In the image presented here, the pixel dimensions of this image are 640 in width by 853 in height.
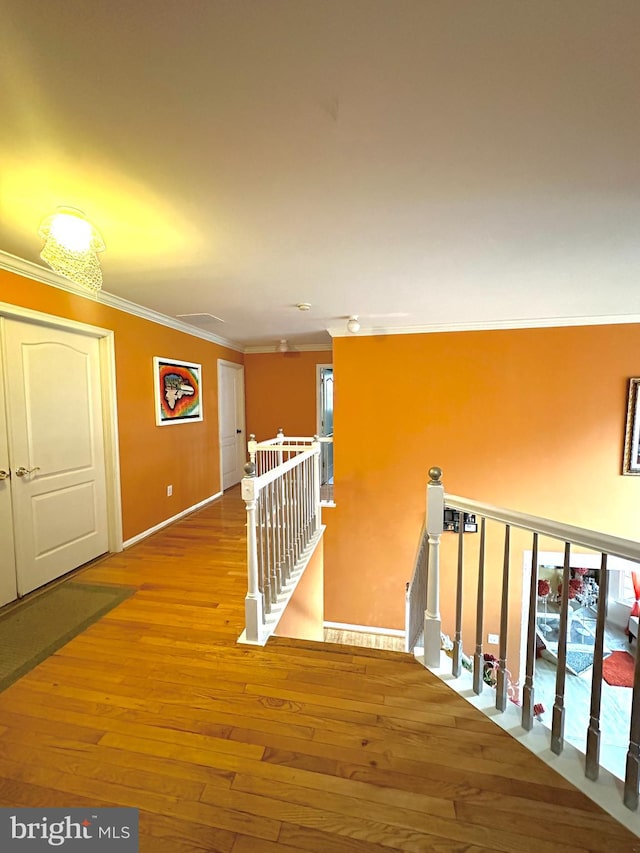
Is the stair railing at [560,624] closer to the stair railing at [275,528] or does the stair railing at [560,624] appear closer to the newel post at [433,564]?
the newel post at [433,564]

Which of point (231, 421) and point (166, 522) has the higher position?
point (231, 421)

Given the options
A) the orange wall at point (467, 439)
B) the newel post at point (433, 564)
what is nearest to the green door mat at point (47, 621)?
the newel post at point (433, 564)

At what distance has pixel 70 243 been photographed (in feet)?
5.34

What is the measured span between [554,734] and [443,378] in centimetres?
328

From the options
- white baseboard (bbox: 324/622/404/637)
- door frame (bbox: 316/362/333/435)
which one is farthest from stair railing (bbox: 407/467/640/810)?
door frame (bbox: 316/362/333/435)

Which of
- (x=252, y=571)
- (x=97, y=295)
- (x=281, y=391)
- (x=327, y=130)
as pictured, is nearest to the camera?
(x=327, y=130)

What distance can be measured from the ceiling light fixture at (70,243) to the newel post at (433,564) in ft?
6.75

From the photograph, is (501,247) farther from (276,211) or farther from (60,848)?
(60,848)

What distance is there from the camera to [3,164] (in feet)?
4.24

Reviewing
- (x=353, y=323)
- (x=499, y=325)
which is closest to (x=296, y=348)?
(x=353, y=323)

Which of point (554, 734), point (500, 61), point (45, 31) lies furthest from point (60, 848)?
point (500, 61)

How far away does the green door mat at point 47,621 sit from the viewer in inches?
69.3

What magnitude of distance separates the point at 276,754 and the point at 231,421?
448 cm

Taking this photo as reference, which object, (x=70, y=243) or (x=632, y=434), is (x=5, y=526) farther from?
(x=632, y=434)
